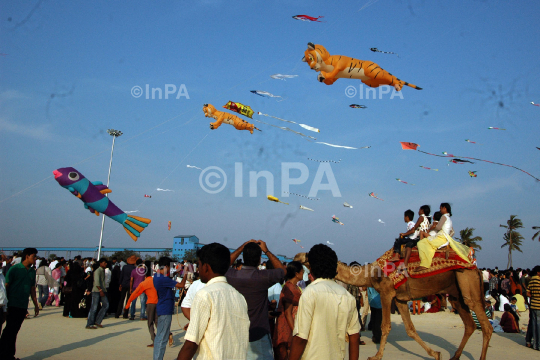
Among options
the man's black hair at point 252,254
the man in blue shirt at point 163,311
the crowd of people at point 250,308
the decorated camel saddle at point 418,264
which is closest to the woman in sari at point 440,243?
the decorated camel saddle at point 418,264

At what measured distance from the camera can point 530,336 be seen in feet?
37.2

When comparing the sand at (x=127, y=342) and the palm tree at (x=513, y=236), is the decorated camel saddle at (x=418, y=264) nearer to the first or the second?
the sand at (x=127, y=342)

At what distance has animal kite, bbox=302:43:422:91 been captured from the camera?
8.92 m

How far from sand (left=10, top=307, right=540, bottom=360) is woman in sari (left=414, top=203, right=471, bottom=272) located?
2441mm

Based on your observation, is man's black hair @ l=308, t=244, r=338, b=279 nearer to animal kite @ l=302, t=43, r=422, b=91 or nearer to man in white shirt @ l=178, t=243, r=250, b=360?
man in white shirt @ l=178, t=243, r=250, b=360

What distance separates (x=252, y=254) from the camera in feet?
16.4

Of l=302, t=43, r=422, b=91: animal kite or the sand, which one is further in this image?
the sand

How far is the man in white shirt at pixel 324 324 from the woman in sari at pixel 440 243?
6016 mm

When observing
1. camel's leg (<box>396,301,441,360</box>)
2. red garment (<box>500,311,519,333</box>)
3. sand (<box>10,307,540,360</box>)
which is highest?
camel's leg (<box>396,301,441,360</box>)

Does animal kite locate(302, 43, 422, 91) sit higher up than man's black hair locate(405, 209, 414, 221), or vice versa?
animal kite locate(302, 43, 422, 91)

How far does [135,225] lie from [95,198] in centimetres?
148

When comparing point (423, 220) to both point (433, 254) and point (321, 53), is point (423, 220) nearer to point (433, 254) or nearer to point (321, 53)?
point (433, 254)

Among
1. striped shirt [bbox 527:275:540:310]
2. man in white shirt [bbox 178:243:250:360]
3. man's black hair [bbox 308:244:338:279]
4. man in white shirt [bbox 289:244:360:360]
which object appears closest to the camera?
man in white shirt [bbox 178:243:250:360]

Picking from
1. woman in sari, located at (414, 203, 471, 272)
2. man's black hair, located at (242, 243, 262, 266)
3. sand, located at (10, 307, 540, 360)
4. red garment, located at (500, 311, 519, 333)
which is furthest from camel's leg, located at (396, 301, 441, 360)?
red garment, located at (500, 311, 519, 333)
